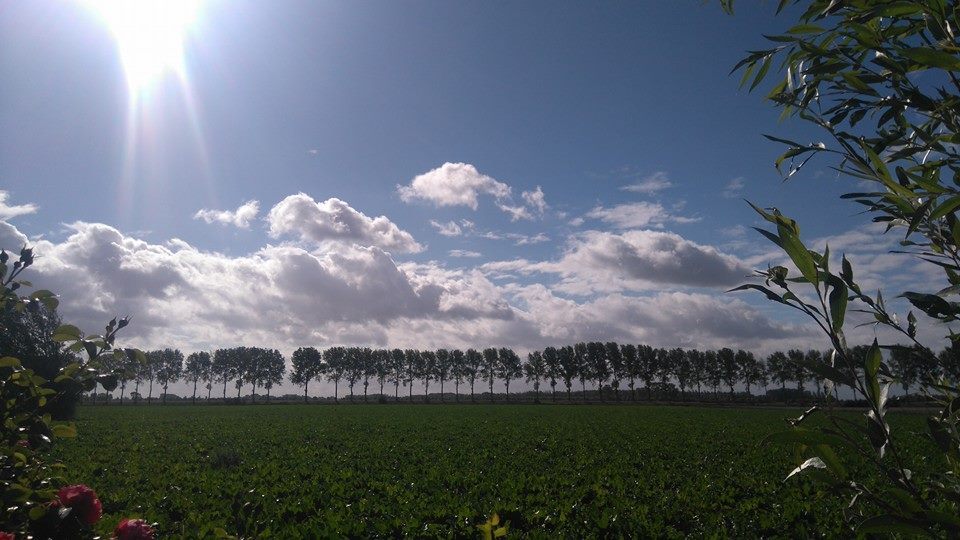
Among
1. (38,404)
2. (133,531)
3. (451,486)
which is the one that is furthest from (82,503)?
(451,486)

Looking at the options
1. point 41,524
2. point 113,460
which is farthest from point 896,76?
point 113,460

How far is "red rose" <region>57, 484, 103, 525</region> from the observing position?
6.30ft

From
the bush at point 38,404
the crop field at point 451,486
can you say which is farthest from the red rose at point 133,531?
the crop field at point 451,486

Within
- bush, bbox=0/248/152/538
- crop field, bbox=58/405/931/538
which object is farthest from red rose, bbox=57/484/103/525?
crop field, bbox=58/405/931/538

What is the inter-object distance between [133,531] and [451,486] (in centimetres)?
1477

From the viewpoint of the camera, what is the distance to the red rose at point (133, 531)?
6.28 ft

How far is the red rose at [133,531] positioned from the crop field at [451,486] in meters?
0.63

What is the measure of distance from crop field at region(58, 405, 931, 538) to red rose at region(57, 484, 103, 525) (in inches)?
31.0

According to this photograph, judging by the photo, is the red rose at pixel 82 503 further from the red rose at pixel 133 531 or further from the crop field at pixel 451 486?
the crop field at pixel 451 486

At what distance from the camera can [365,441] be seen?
27.8 meters

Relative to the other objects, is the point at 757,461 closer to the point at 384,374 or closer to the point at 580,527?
the point at 580,527

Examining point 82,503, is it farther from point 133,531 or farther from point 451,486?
point 451,486

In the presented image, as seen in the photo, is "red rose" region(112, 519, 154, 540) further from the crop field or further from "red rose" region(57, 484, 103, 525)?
the crop field

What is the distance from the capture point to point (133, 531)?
1.95 metres
